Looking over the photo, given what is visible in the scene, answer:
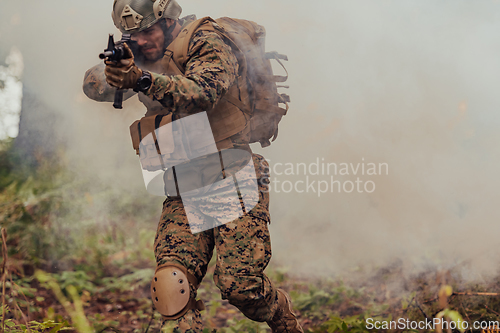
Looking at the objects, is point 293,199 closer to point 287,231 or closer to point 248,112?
point 287,231

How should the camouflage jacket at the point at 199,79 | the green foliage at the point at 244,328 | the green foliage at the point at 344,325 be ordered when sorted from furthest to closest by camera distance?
the green foliage at the point at 244,328 → the green foliage at the point at 344,325 → the camouflage jacket at the point at 199,79

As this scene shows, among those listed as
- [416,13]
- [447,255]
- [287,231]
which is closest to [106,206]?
[287,231]

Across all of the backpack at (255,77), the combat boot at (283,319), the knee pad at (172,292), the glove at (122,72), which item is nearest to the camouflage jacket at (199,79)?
the glove at (122,72)

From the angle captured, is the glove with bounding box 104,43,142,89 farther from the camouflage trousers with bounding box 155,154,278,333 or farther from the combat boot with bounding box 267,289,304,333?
the combat boot with bounding box 267,289,304,333

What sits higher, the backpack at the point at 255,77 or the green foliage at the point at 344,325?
the backpack at the point at 255,77

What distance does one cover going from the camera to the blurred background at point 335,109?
4.81m

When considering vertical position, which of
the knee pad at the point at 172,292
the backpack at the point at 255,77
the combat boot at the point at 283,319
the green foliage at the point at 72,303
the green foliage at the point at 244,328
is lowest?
the green foliage at the point at 244,328

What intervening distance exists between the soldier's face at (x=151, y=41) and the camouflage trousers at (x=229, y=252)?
0.85 m

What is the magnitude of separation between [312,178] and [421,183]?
3.69 ft

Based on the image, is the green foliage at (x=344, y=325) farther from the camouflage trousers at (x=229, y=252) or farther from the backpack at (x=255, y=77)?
the backpack at (x=255, y=77)

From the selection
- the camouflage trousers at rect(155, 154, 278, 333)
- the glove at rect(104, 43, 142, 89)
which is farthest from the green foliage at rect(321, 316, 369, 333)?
the glove at rect(104, 43, 142, 89)

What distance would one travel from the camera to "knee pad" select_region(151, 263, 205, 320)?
7.69 feet

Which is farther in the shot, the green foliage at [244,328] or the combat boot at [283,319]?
the green foliage at [244,328]

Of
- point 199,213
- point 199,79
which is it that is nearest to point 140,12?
point 199,79
